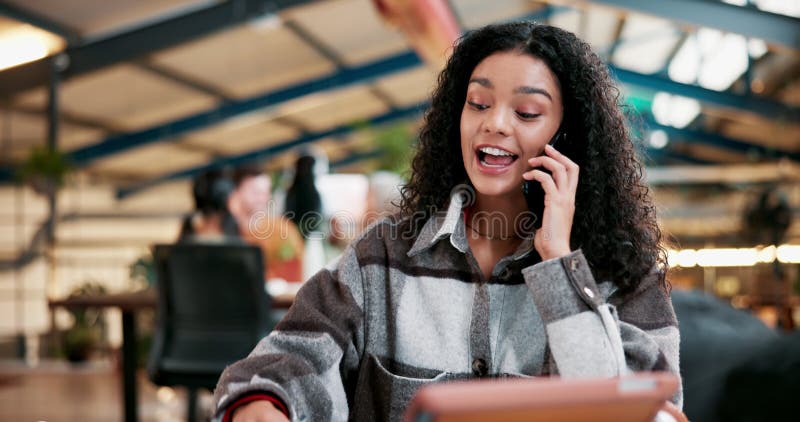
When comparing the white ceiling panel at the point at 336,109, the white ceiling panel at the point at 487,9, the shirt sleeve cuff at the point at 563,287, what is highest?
the white ceiling panel at the point at 487,9

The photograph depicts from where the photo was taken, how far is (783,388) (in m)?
0.74

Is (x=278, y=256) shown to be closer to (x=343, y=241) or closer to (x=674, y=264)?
(x=343, y=241)

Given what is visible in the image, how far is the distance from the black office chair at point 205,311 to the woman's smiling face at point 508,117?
1598 mm

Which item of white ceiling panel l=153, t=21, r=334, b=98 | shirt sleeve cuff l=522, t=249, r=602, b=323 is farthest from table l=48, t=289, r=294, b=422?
white ceiling panel l=153, t=21, r=334, b=98

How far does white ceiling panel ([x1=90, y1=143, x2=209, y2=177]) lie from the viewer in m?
13.7

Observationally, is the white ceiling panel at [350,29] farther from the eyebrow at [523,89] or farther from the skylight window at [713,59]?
the eyebrow at [523,89]

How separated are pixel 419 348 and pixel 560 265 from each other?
27cm

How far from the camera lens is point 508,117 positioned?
121 cm

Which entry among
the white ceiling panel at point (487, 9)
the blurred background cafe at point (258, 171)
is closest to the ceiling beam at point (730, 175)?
the blurred background cafe at point (258, 171)

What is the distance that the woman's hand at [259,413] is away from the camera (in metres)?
0.98

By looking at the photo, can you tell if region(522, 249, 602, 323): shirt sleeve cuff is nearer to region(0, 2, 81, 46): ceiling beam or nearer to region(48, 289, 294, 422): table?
region(48, 289, 294, 422): table

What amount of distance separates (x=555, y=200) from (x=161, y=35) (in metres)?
7.55

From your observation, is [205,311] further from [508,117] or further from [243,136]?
[243,136]

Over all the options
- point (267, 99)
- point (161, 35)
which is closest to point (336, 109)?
point (267, 99)
